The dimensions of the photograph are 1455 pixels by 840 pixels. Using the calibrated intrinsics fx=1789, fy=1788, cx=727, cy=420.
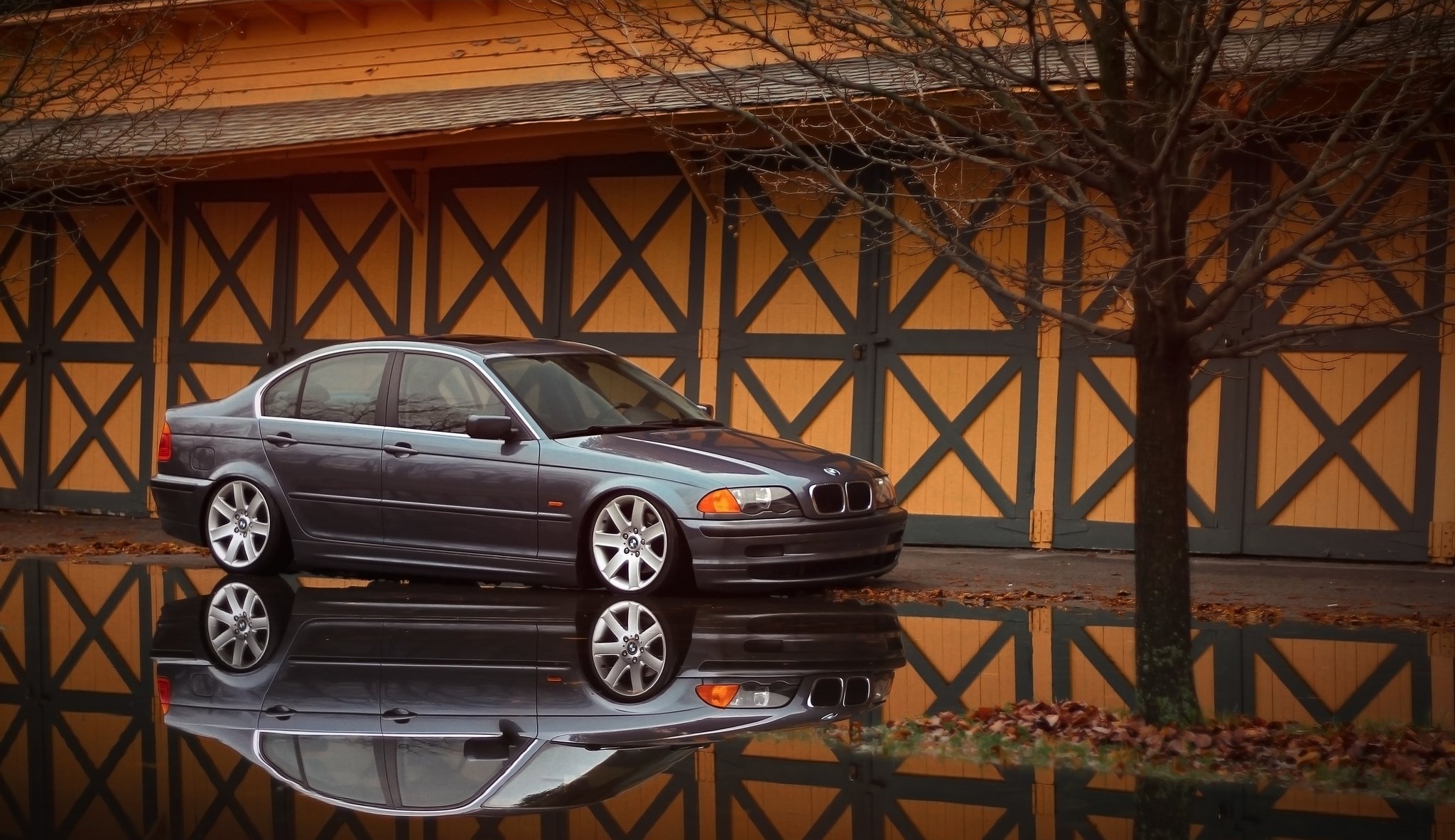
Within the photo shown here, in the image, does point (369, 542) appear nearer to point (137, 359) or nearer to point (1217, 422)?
point (1217, 422)

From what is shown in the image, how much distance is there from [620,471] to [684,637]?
5.45ft

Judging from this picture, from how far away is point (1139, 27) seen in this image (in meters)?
6.48

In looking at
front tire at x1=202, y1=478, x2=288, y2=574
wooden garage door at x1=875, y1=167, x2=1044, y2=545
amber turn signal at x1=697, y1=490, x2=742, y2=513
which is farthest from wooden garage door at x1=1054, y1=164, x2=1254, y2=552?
front tire at x1=202, y1=478, x2=288, y2=574

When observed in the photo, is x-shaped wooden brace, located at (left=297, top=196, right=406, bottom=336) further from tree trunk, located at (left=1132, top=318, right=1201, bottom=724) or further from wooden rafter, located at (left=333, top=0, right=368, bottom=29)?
tree trunk, located at (left=1132, top=318, right=1201, bottom=724)

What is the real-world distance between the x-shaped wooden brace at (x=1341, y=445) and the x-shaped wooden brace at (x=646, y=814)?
8263mm

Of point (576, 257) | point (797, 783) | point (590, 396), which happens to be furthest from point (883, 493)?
point (576, 257)

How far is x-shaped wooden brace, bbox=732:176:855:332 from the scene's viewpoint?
1436 cm

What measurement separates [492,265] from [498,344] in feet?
14.5

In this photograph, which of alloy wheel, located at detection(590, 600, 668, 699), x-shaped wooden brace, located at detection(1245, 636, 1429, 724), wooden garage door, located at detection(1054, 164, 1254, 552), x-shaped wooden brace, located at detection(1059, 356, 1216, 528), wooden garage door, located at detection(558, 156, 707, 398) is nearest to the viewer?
x-shaped wooden brace, located at detection(1245, 636, 1429, 724)

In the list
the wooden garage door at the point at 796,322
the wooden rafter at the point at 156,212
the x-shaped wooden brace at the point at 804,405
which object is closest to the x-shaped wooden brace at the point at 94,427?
the wooden rafter at the point at 156,212

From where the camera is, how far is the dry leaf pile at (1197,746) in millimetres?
5926

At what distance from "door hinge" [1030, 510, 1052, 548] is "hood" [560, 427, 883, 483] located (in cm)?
307

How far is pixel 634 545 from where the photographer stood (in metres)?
10.4

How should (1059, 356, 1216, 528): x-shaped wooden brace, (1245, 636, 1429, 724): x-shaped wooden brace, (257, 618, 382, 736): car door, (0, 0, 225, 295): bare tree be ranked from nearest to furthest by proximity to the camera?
(257, 618, 382, 736): car door < (1245, 636, 1429, 724): x-shaped wooden brace < (1059, 356, 1216, 528): x-shaped wooden brace < (0, 0, 225, 295): bare tree
